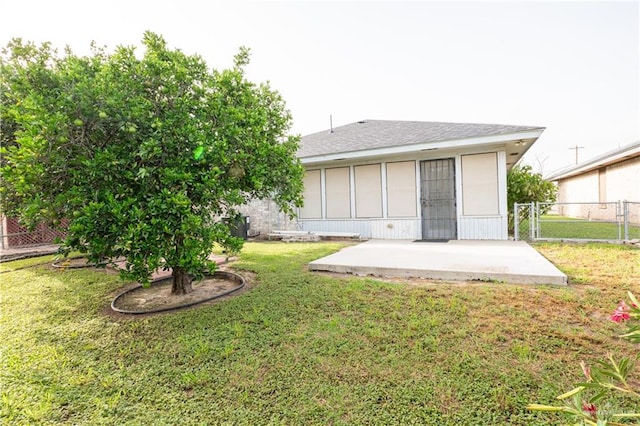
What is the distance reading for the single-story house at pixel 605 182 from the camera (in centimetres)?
1140

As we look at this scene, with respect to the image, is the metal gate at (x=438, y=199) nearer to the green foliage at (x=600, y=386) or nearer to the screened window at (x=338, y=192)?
the screened window at (x=338, y=192)

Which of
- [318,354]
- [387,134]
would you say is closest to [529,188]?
[387,134]

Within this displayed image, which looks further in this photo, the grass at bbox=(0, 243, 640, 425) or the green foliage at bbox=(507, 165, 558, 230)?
the green foliage at bbox=(507, 165, 558, 230)

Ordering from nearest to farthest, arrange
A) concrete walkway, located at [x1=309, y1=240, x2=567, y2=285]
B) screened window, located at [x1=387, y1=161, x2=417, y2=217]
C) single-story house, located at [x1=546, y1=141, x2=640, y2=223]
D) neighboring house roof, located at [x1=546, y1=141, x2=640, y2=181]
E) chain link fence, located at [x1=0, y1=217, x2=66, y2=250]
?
1. concrete walkway, located at [x1=309, y1=240, x2=567, y2=285]
2. screened window, located at [x1=387, y1=161, x2=417, y2=217]
3. chain link fence, located at [x1=0, y1=217, x2=66, y2=250]
4. neighboring house roof, located at [x1=546, y1=141, x2=640, y2=181]
5. single-story house, located at [x1=546, y1=141, x2=640, y2=223]

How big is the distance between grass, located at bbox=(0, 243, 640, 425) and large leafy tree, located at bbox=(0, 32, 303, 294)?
843 millimetres

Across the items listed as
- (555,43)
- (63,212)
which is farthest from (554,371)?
(555,43)

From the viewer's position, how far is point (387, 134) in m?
10.3

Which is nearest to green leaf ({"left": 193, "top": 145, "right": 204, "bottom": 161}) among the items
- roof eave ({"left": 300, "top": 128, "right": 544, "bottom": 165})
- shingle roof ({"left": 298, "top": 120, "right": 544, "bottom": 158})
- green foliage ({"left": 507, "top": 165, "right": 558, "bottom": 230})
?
shingle roof ({"left": 298, "top": 120, "right": 544, "bottom": 158})

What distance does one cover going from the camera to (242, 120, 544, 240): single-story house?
8.03 meters

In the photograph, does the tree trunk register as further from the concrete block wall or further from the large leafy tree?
the concrete block wall

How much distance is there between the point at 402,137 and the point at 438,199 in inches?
88.3

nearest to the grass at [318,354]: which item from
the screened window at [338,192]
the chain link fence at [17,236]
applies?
the screened window at [338,192]

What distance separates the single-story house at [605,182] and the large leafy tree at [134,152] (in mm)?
8497

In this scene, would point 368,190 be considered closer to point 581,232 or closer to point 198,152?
point 198,152
